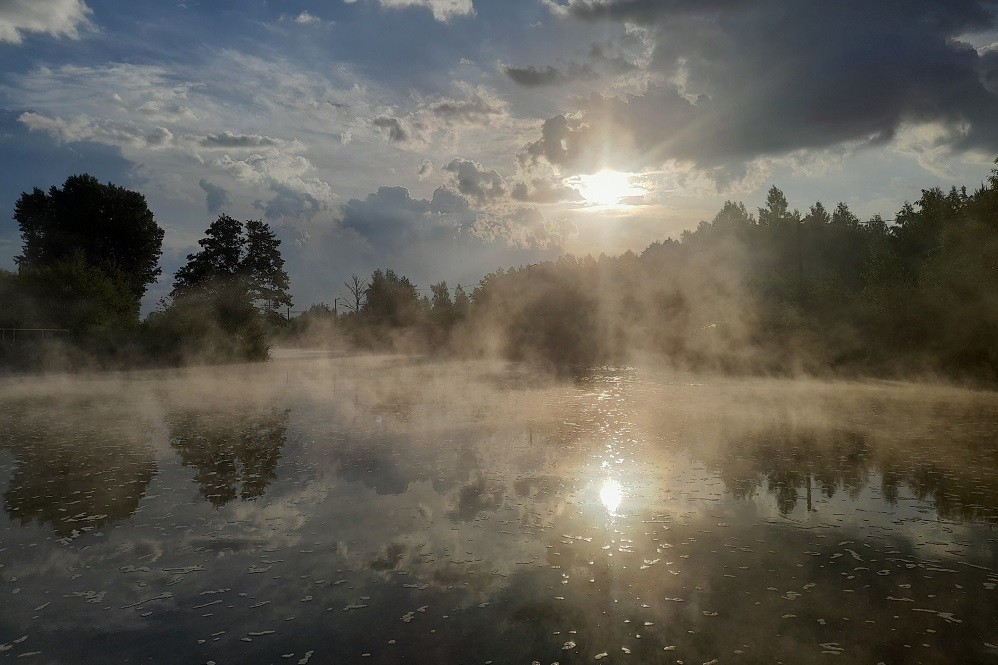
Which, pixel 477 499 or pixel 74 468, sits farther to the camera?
pixel 74 468

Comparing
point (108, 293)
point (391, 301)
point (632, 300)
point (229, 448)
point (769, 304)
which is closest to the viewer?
point (229, 448)

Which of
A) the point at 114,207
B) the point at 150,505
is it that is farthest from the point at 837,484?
the point at 114,207

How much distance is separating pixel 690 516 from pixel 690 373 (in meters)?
31.8

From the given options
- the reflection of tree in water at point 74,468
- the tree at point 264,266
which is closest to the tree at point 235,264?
the tree at point 264,266

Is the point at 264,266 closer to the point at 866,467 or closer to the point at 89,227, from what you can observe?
the point at 89,227

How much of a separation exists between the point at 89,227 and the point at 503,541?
6784cm

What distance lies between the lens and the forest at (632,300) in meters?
36.2

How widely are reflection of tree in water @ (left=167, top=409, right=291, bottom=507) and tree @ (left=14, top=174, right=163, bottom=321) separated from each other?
4468 cm

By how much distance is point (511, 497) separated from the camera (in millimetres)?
12047

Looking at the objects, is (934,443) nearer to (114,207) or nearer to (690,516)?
(690,516)

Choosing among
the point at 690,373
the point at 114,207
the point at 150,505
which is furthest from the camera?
the point at 114,207

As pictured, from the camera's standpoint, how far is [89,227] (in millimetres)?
63281

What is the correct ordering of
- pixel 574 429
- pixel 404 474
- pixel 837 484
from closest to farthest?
pixel 837 484 → pixel 404 474 → pixel 574 429

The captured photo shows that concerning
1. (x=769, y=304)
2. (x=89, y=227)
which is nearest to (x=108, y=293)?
(x=89, y=227)
